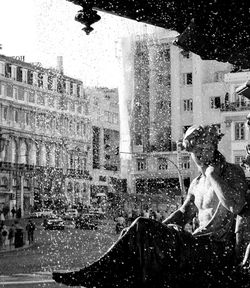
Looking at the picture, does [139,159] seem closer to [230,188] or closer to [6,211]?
[6,211]

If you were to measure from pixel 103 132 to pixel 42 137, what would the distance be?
1694 cm

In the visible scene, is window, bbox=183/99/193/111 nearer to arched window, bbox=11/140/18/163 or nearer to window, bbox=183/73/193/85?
window, bbox=183/73/193/85

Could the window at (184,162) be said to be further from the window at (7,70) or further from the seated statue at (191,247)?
the seated statue at (191,247)

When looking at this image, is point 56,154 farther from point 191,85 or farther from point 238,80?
point 238,80

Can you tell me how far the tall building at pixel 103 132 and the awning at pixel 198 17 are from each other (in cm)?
8958

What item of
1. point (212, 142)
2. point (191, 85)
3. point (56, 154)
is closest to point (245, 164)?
point (212, 142)

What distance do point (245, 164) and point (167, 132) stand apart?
56.0 m

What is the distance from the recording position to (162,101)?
6047cm

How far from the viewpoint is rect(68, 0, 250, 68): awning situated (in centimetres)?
496

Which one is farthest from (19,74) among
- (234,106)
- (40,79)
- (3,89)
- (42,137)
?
(234,106)

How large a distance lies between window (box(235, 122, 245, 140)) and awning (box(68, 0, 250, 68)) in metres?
43.4

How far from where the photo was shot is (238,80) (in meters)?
47.6

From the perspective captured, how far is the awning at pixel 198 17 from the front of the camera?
16.3ft

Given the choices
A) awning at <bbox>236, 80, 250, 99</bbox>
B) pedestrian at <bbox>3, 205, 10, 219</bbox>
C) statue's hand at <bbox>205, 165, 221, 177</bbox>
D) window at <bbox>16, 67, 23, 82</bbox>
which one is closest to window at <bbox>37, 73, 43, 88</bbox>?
window at <bbox>16, 67, 23, 82</bbox>
